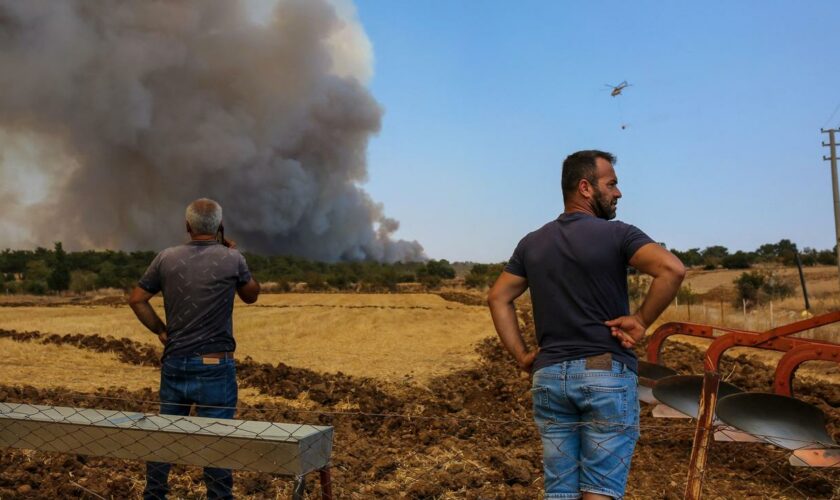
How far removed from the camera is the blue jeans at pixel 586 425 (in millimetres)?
2496

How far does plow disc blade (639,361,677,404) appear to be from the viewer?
7246 millimetres

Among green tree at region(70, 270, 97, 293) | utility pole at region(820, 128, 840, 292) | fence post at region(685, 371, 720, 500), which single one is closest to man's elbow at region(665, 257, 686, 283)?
fence post at region(685, 371, 720, 500)

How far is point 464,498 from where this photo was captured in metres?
4.80

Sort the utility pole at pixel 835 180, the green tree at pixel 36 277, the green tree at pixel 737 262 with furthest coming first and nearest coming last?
the green tree at pixel 737 262
the green tree at pixel 36 277
the utility pole at pixel 835 180

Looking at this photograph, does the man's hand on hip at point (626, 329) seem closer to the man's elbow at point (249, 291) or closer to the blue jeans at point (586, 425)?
the blue jeans at point (586, 425)

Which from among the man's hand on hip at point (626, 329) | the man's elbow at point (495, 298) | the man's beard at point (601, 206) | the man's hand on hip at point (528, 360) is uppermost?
the man's beard at point (601, 206)

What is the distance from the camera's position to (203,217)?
373cm

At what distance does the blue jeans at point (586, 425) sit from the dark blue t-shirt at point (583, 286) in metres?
0.06

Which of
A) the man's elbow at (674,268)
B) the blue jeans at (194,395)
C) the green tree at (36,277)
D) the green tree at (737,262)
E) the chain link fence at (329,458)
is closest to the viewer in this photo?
the man's elbow at (674,268)

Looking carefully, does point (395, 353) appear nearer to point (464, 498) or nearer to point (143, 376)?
point (143, 376)

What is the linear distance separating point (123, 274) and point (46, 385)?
41822mm

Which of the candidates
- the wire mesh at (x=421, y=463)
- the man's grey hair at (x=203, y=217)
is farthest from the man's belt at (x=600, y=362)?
the man's grey hair at (x=203, y=217)

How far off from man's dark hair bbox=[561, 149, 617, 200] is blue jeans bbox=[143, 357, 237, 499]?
1.85m

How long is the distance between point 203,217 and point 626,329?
219cm
